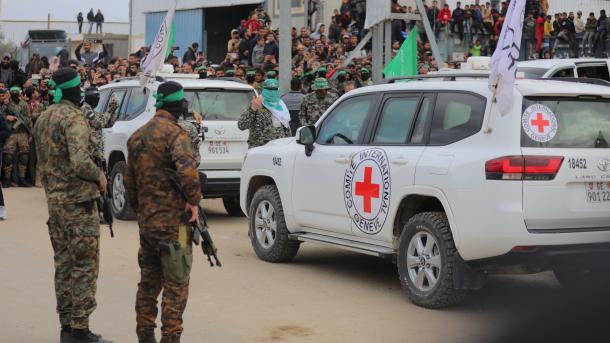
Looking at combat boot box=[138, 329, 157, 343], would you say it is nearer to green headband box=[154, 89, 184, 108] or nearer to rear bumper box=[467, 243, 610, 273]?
green headband box=[154, 89, 184, 108]

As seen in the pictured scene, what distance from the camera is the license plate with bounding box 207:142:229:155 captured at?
13258 mm

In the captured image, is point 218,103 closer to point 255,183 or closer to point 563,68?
point 255,183

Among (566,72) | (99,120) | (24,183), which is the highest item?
(566,72)

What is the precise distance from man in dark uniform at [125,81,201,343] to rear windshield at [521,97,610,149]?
269 cm

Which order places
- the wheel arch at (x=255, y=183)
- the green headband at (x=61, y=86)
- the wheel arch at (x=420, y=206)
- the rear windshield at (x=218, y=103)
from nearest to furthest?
the green headband at (x=61, y=86)
the wheel arch at (x=420, y=206)
the wheel arch at (x=255, y=183)
the rear windshield at (x=218, y=103)

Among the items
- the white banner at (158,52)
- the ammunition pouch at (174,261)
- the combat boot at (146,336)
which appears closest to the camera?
the ammunition pouch at (174,261)

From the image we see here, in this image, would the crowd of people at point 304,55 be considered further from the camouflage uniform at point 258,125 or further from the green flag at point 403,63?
the camouflage uniform at point 258,125

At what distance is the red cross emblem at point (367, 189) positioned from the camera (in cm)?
878

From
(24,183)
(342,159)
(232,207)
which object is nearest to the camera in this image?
(342,159)

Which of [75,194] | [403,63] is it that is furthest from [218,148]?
[75,194]

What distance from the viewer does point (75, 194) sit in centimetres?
682

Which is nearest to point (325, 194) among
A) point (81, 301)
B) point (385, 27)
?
point (81, 301)

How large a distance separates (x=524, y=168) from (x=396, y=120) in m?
1.71

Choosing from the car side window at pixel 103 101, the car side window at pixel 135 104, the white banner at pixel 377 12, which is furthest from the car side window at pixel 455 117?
the white banner at pixel 377 12
